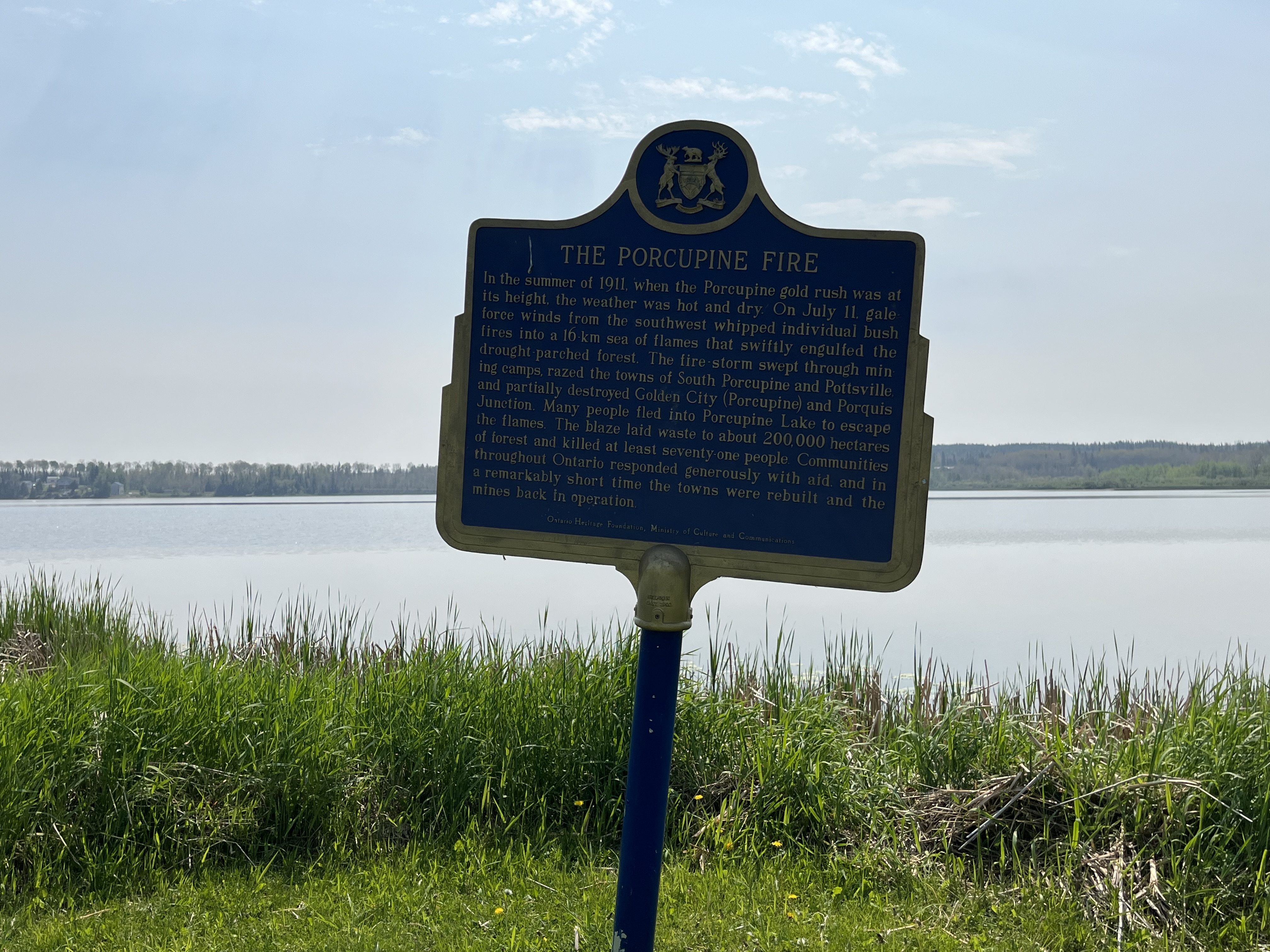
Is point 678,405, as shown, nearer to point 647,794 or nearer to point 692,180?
point 692,180

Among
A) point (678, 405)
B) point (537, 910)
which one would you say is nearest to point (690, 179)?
point (678, 405)

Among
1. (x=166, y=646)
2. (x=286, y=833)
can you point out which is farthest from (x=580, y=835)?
(x=166, y=646)

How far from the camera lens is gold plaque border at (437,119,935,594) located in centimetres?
332

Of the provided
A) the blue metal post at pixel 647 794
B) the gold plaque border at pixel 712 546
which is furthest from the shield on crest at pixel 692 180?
the blue metal post at pixel 647 794

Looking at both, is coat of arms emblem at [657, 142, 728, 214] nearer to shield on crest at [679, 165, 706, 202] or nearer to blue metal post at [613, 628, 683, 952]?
shield on crest at [679, 165, 706, 202]

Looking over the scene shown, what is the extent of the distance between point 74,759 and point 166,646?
10.2 feet

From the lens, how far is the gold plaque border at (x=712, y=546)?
3.32 metres

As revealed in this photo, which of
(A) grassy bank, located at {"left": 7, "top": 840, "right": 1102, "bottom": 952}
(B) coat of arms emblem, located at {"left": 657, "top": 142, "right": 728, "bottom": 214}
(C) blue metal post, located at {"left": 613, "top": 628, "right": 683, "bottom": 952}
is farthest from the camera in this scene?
(A) grassy bank, located at {"left": 7, "top": 840, "right": 1102, "bottom": 952}

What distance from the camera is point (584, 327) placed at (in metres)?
3.60

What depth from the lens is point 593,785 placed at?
4895 mm

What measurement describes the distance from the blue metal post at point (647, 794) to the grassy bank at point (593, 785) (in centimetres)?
105

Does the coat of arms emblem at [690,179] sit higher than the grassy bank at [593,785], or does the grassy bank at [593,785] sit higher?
the coat of arms emblem at [690,179]

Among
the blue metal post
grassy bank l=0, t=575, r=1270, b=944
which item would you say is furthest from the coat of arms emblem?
grassy bank l=0, t=575, r=1270, b=944

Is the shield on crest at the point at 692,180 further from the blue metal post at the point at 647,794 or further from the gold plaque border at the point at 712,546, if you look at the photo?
the blue metal post at the point at 647,794
